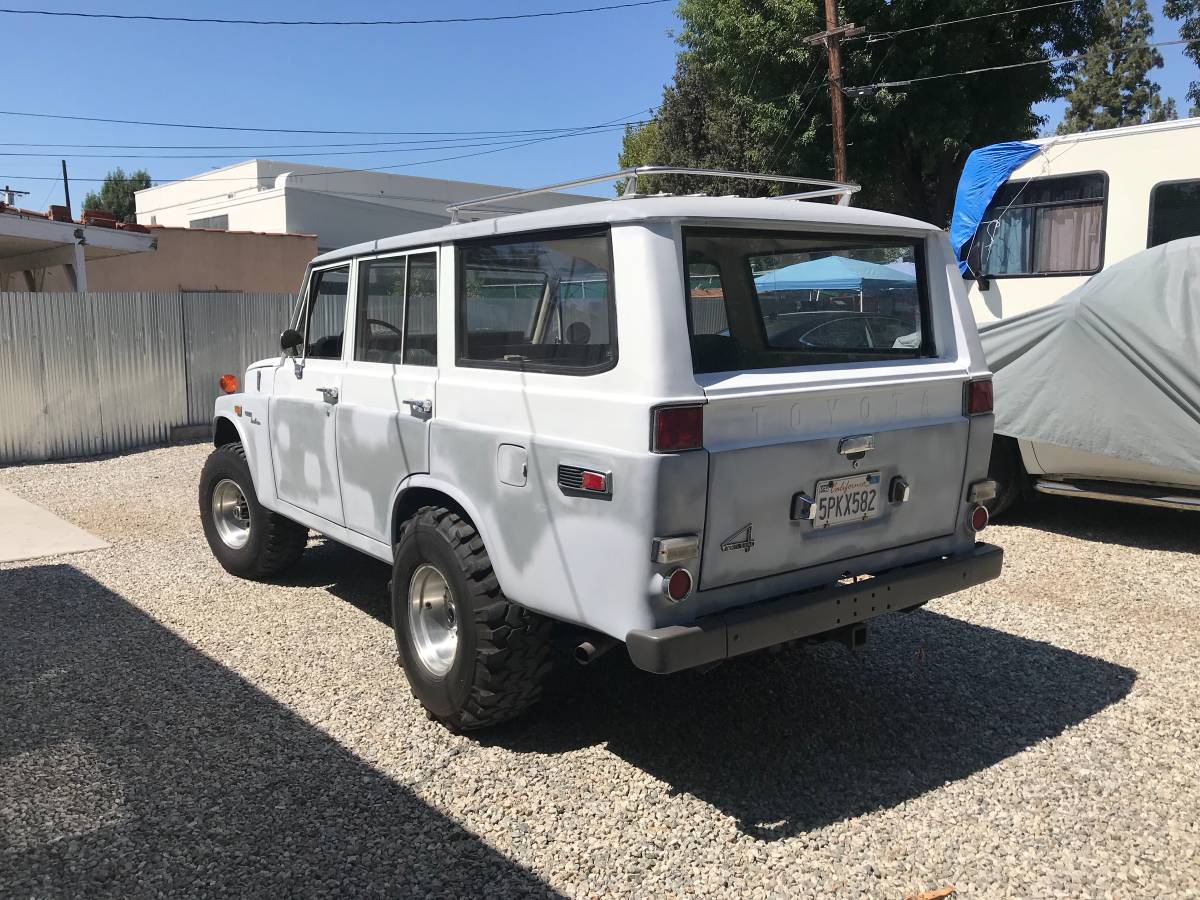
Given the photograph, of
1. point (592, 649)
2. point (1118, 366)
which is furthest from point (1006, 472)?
point (592, 649)

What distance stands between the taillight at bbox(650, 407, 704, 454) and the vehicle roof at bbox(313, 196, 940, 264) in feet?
2.16

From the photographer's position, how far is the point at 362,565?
6.57 meters

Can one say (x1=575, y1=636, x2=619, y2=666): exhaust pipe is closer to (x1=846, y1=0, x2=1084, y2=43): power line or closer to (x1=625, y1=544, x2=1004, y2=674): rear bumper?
(x1=625, y1=544, x2=1004, y2=674): rear bumper

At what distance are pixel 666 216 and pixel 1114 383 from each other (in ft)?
15.5

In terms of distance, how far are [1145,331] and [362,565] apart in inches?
217

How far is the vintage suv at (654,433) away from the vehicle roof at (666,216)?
12 mm

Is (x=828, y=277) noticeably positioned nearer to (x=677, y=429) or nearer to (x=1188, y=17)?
(x=677, y=429)

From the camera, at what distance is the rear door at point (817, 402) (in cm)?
331

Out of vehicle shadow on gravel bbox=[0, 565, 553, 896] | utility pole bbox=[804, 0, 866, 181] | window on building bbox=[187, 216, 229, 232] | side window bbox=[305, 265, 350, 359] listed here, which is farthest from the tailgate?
window on building bbox=[187, 216, 229, 232]

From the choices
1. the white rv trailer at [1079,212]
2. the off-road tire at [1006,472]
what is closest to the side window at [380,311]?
the off-road tire at [1006,472]

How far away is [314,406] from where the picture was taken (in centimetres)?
500

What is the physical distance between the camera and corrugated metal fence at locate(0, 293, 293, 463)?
35.4 ft

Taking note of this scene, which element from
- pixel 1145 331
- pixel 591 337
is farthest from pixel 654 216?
pixel 1145 331

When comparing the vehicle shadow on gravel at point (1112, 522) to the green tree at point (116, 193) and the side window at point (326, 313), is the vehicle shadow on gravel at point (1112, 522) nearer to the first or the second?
the side window at point (326, 313)
